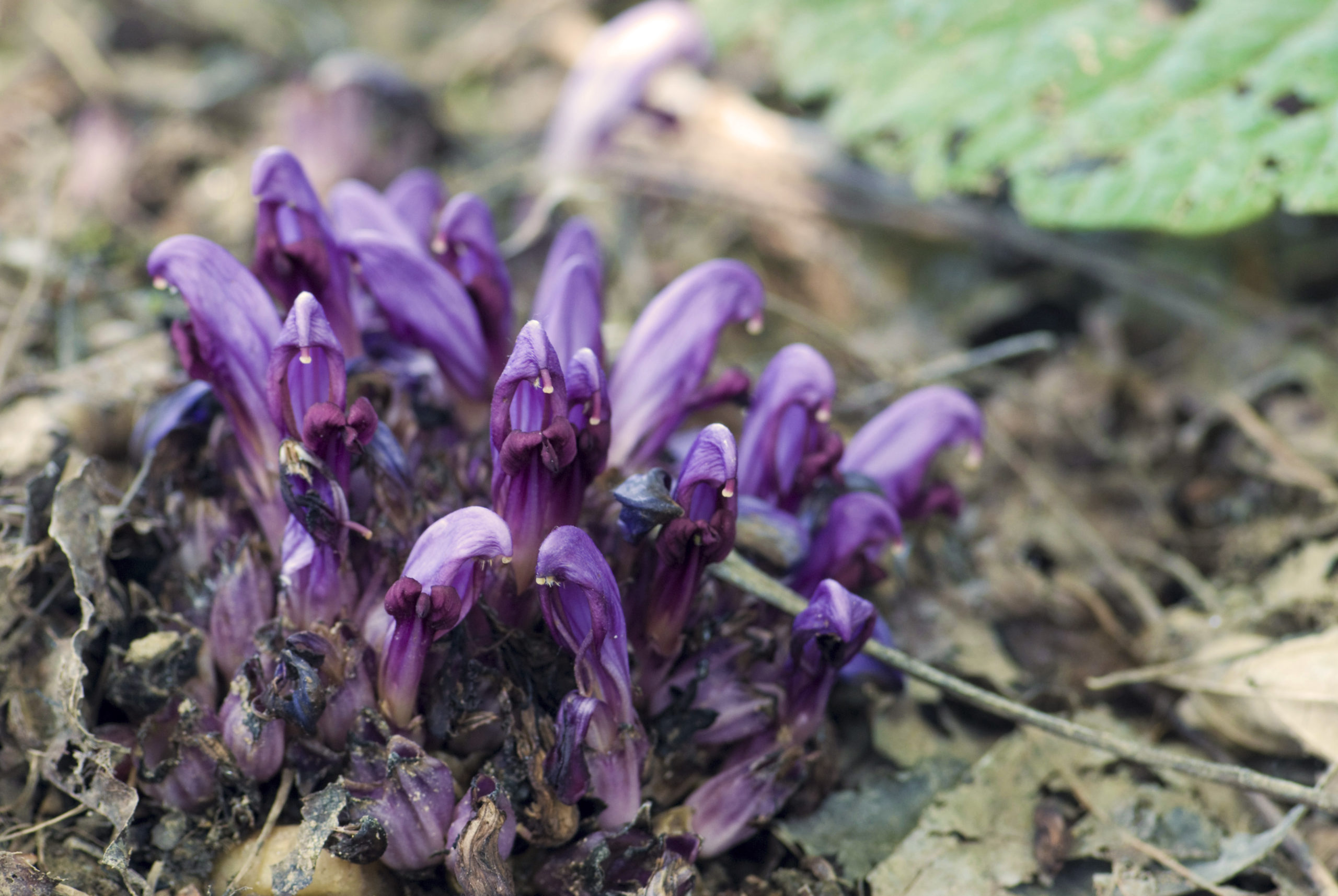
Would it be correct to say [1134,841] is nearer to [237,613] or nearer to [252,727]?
[252,727]

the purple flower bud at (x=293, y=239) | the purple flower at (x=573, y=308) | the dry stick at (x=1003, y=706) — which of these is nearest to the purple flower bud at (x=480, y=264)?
the purple flower at (x=573, y=308)

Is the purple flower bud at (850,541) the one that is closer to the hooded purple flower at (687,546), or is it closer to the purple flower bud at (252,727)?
the hooded purple flower at (687,546)

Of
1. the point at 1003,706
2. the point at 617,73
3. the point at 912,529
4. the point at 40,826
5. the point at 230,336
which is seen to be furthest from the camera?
the point at 617,73

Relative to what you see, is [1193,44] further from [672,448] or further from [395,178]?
[395,178]

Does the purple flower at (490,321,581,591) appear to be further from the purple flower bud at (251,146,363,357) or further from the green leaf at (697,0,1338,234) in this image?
the green leaf at (697,0,1338,234)

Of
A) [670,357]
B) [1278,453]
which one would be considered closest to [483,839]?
[670,357]

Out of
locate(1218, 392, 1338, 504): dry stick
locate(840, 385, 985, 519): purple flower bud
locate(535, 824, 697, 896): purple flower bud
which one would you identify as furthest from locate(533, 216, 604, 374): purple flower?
locate(1218, 392, 1338, 504): dry stick
